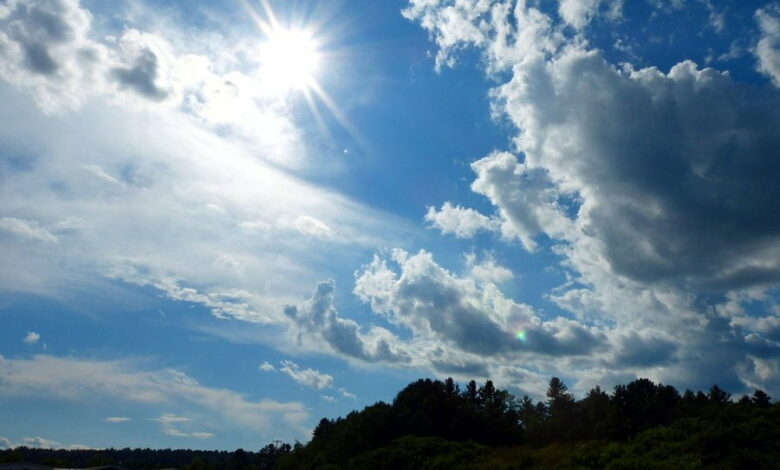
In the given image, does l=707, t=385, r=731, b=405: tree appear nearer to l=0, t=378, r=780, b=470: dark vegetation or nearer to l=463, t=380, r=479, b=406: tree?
l=0, t=378, r=780, b=470: dark vegetation

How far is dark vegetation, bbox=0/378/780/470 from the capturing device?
31.2 metres

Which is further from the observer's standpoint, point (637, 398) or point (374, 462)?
point (637, 398)

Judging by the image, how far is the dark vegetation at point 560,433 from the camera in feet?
102

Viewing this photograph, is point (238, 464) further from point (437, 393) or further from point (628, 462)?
point (628, 462)

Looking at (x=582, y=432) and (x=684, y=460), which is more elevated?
(x=582, y=432)

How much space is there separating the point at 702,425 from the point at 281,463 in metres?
77.0

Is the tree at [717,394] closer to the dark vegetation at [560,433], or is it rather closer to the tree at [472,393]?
the dark vegetation at [560,433]

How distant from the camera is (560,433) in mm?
77938

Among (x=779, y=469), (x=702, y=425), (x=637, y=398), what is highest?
(x=637, y=398)

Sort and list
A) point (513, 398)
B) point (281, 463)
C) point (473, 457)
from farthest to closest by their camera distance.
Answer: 1. point (513, 398)
2. point (281, 463)
3. point (473, 457)

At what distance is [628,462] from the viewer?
3241 centimetres

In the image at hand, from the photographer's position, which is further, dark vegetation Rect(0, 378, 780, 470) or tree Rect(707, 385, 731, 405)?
tree Rect(707, 385, 731, 405)

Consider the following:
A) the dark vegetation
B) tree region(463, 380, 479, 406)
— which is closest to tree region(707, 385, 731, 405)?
the dark vegetation

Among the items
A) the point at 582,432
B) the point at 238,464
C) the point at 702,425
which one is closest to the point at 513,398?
the point at 582,432
